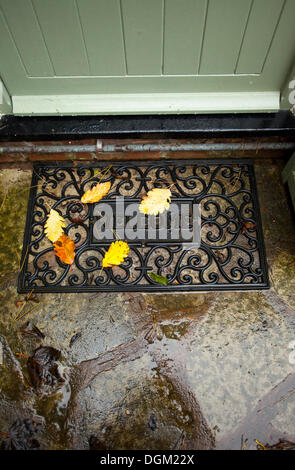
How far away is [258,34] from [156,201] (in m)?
1.13

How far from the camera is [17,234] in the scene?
2.20 m

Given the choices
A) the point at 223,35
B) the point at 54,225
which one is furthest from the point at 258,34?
the point at 54,225

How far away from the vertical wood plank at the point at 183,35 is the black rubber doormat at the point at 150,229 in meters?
0.62

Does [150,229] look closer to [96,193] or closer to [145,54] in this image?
[96,193]

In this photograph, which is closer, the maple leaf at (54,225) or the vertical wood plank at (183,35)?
the vertical wood plank at (183,35)

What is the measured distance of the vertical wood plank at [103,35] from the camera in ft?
5.64

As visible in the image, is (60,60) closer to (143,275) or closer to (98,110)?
(98,110)

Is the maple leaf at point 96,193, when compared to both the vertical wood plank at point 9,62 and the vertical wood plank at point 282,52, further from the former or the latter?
the vertical wood plank at point 282,52

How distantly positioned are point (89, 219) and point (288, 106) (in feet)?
4.91

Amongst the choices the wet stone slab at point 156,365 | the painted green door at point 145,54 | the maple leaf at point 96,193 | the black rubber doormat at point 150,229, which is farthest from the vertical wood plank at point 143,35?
the wet stone slab at point 156,365

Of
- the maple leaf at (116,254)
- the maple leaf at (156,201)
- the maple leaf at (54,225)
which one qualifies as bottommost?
the maple leaf at (116,254)

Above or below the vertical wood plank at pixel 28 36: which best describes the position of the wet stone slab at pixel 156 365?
below
